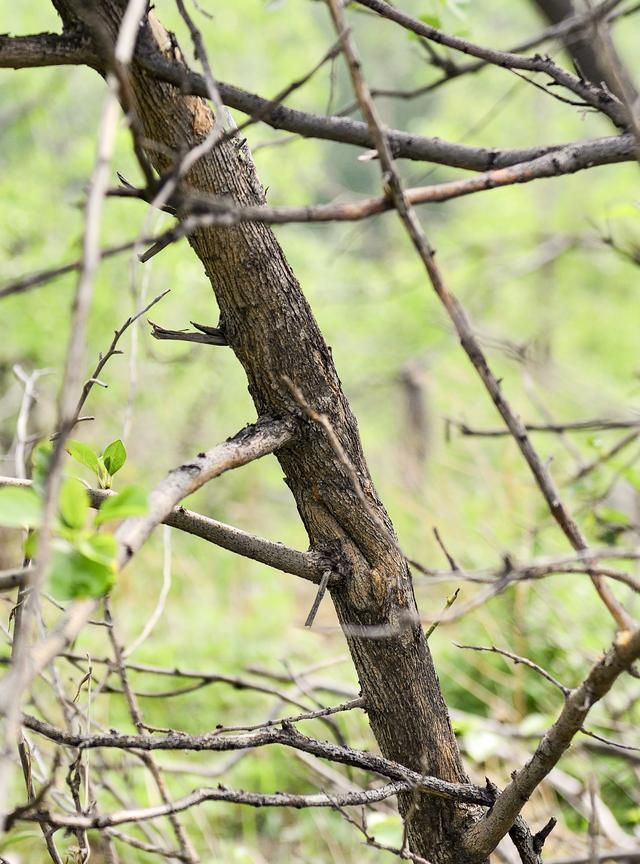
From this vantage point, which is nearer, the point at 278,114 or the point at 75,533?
the point at 75,533

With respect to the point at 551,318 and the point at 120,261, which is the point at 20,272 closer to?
the point at 120,261

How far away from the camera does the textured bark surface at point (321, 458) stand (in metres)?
0.98

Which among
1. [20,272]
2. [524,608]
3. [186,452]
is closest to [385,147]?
[524,608]

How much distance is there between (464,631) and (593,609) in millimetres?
566

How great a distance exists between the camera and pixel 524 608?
11.1 feet

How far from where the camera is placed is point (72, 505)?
0.63 m

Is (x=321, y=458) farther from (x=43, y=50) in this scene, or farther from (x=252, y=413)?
(x=252, y=413)

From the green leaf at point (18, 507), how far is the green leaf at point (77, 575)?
42mm

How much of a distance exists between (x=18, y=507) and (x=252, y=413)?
21.7ft

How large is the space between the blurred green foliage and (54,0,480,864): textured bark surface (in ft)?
0.91

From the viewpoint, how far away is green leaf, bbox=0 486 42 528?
56 cm

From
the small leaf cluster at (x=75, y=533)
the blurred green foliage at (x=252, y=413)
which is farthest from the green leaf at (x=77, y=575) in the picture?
the blurred green foliage at (x=252, y=413)

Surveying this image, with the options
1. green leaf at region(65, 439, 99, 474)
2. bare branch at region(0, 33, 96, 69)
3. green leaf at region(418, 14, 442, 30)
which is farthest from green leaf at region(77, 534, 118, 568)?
green leaf at region(418, 14, 442, 30)

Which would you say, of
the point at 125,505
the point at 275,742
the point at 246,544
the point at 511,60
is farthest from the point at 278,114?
the point at 275,742
